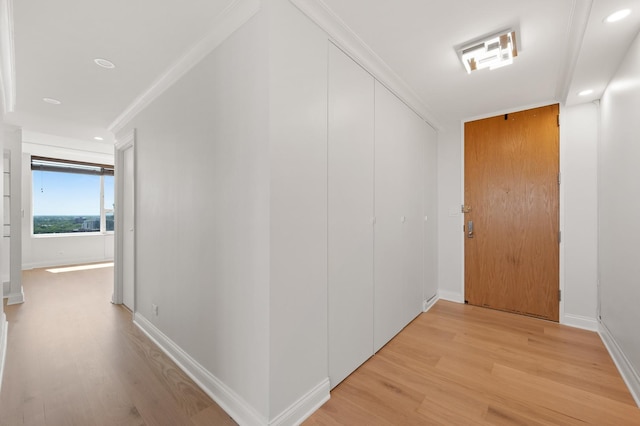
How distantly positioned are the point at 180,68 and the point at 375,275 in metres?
2.47

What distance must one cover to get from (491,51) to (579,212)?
222cm

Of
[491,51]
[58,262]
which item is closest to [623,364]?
[491,51]

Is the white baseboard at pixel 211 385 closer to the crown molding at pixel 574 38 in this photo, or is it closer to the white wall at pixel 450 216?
the crown molding at pixel 574 38

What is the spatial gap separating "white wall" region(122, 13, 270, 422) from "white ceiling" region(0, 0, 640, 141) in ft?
1.08

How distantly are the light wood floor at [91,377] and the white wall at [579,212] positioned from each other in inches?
147

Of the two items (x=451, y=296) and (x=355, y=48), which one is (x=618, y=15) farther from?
(x=451, y=296)

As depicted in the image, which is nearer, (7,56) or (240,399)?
(240,399)

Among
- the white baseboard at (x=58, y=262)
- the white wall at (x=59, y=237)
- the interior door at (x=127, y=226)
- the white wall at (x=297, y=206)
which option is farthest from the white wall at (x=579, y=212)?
the white baseboard at (x=58, y=262)

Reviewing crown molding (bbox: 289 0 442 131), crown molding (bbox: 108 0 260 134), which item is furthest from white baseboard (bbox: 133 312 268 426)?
crown molding (bbox: 289 0 442 131)

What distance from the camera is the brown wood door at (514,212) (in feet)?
10.4

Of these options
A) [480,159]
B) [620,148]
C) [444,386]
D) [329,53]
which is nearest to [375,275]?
[444,386]

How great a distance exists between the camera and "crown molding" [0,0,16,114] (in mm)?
1691

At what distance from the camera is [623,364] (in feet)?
6.78

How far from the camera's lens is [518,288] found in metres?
3.33
